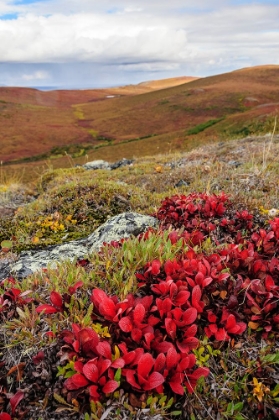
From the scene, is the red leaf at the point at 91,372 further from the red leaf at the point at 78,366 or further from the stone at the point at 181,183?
the stone at the point at 181,183

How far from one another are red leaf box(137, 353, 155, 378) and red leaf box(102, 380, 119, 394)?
180mm

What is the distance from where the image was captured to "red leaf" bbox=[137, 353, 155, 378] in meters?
2.38

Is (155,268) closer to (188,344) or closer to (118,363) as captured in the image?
(188,344)

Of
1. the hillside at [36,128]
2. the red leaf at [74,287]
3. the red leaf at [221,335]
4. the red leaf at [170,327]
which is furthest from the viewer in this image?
the hillside at [36,128]

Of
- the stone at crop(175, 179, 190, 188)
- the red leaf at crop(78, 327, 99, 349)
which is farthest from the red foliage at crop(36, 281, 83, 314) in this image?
the stone at crop(175, 179, 190, 188)

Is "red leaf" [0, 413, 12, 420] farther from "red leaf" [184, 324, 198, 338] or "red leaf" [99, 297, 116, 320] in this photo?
"red leaf" [184, 324, 198, 338]

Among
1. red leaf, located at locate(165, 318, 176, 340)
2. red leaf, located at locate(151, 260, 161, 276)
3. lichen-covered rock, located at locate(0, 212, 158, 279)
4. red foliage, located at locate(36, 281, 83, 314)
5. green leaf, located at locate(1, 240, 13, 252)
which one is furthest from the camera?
green leaf, located at locate(1, 240, 13, 252)

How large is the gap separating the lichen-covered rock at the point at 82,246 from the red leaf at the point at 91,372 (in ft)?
7.58

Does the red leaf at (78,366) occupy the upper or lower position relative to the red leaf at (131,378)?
upper

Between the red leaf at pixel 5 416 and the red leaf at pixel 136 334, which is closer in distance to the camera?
the red leaf at pixel 5 416

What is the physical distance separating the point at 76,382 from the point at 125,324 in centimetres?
54

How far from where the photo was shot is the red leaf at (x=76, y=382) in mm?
2331

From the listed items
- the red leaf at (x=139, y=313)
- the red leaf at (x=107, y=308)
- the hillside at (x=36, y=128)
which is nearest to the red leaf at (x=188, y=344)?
the red leaf at (x=139, y=313)

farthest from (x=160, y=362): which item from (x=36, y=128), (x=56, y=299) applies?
(x=36, y=128)
